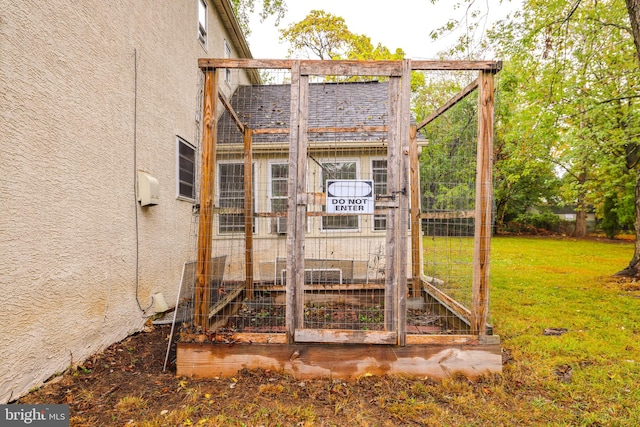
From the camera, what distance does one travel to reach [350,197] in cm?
298

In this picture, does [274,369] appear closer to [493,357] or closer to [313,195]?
[313,195]

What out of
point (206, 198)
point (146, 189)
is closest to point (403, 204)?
point (206, 198)

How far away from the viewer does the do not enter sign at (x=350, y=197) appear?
116 inches

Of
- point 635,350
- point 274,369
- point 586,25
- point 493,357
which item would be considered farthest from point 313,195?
point 586,25

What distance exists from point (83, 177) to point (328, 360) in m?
2.91

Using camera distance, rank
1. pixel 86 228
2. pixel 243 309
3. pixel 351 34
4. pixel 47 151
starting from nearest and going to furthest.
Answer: pixel 47 151
pixel 86 228
pixel 243 309
pixel 351 34

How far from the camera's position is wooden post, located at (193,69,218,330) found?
117 inches

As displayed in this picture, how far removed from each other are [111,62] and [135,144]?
94 cm

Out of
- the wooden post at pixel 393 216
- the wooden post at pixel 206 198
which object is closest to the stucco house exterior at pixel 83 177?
the wooden post at pixel 206 198

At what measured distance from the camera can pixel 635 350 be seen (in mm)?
3613

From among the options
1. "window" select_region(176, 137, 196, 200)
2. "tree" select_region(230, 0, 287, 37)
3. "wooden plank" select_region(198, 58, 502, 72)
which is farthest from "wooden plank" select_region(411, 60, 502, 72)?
"tree" select_region(230, 0, 287, 37)

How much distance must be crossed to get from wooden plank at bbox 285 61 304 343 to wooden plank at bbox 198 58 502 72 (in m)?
0.13

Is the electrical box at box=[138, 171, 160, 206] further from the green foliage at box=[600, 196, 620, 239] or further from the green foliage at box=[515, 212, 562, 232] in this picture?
the green foliage at box=[515, 212, 562, 232]

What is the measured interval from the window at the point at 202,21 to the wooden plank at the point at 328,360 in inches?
247
